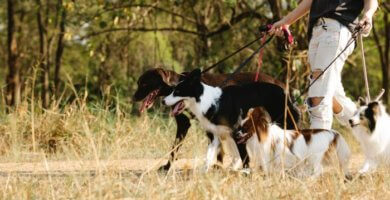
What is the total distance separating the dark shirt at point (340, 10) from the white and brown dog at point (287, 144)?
97 cm

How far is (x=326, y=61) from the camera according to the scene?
6.70 metres

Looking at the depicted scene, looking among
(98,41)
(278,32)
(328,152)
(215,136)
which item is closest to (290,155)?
(328,152)

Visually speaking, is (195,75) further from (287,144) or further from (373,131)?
(373,131)

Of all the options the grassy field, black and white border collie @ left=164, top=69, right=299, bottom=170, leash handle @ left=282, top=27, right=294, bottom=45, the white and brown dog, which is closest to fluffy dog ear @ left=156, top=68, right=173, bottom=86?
black and white border collie @ left=164, top=69, right=299, bottom=170

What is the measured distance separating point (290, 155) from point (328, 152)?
0.34 m

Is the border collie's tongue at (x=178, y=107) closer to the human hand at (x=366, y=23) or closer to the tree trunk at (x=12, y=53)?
the human hand at (x=366, y=23)

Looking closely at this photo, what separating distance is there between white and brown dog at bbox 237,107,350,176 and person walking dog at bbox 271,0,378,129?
0.29 meters

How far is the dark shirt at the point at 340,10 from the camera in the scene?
6582 millimetres

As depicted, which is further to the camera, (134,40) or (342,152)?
(134,40)

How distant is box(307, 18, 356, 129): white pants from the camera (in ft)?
21.7

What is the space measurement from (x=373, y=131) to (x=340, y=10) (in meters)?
1.14

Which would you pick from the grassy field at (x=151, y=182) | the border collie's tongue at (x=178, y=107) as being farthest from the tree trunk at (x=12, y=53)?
the border collie's tongue at (x=178, y=107)

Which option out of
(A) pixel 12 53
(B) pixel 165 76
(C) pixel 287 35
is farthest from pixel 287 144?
(A) pixel 12 53

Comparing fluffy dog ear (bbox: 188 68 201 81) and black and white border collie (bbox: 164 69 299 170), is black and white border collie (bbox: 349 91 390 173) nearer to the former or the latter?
black and white border collie (bbox: 164 69 299 170)
